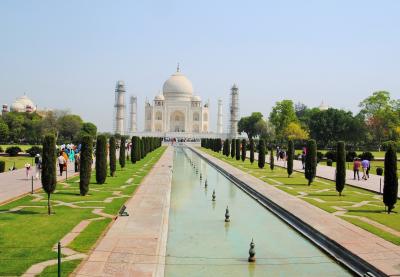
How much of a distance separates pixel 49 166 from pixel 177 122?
83.4m

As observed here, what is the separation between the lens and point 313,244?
860 centimetres

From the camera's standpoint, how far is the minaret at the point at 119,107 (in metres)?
83.9

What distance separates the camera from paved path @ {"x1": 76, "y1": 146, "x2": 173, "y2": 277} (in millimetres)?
6387

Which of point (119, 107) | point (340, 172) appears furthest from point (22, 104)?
point (340, 172)

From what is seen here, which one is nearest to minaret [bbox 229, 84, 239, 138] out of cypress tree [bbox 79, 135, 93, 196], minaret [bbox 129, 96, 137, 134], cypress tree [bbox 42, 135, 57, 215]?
minaret [bbox 129, 96, 137, 134]

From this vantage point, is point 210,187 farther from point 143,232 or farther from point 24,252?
point 24,252

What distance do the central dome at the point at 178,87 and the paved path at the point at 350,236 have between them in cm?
7831

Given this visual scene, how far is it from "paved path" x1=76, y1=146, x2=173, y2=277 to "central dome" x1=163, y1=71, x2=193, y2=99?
7914 cm

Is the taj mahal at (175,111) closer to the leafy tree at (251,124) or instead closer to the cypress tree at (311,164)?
the leafy tree at (251,124)

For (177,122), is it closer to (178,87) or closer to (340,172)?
(178,87)

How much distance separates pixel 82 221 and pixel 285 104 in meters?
47.6

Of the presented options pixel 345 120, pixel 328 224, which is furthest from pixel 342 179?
pixel 345 120

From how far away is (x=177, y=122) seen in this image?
309ft

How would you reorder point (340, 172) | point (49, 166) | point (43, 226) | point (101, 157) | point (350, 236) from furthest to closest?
point (101, 157), point (340, 172), point (49, 166), point (43, 226), point (350, 236)
